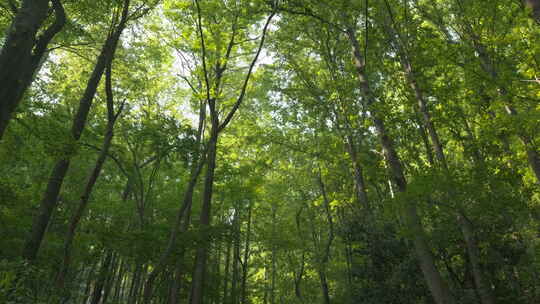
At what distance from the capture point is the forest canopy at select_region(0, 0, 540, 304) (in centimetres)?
728

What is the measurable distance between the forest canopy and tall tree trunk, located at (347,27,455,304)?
0.05 metres

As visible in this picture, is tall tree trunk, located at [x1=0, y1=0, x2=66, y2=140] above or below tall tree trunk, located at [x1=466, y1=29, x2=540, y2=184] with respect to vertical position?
below

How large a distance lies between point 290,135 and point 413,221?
29.6 ft

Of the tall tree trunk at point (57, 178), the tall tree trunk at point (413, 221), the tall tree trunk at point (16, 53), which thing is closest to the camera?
the tall tree trunk at point (16, 53)

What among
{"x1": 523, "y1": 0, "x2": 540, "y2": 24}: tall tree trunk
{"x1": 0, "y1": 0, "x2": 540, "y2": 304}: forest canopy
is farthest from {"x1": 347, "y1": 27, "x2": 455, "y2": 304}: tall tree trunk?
{"x1": 523, "y1": 0, "x2": 540, "y2": 24}: tall tree trunk

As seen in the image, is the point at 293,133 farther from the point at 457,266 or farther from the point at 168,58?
the point at 457,266

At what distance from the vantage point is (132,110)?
51.1 ft

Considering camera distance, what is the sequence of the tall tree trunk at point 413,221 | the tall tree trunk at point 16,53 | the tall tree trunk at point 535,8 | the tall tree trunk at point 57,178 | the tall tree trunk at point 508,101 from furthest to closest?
the tall tree trunk at point 508,101 < the tall tree trunk at point 413,221 < the tall tree trunk at point 57,178 < the tall tree trunk at point 535,8 < the tall tree trunk at point 16,53

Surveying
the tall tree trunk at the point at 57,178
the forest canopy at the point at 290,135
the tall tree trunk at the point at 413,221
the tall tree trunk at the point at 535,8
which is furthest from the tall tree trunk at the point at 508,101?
the tall tree trunk at the point at 57,178

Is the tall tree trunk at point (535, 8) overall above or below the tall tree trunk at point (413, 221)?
above

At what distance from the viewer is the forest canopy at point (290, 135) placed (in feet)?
23.9

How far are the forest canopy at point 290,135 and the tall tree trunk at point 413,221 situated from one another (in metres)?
0.05

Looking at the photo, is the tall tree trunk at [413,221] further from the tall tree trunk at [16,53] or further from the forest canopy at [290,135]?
the tall tree trunk at [16,53]

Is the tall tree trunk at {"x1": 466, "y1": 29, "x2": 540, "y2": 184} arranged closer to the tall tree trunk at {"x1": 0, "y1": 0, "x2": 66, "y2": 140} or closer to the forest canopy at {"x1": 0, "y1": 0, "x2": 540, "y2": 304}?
the forest canopy at {"x1": 0, "y1": 0, "x2": 540, "y2": 304}
